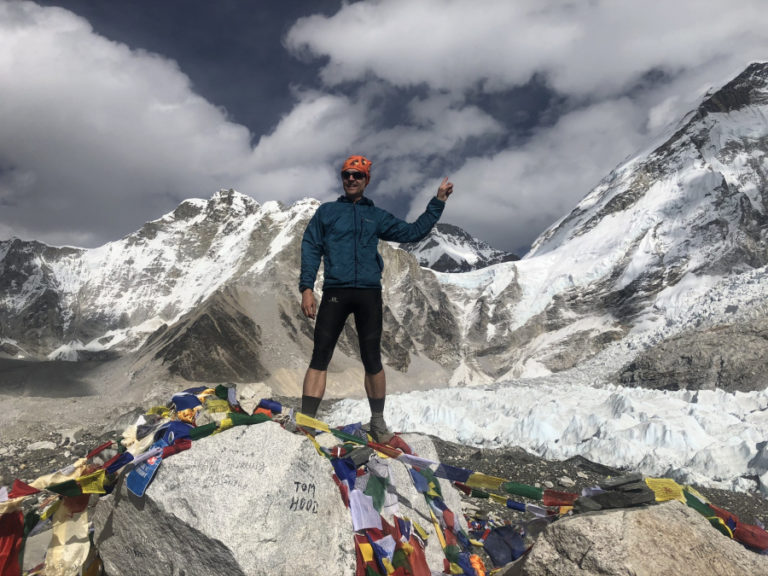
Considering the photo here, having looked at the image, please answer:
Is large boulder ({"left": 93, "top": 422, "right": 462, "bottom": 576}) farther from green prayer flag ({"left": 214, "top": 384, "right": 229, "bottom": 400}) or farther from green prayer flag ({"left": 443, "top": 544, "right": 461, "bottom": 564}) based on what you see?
green prayer flag ({"left": 443, "top": 544, "right": 461, "bottom": 564})

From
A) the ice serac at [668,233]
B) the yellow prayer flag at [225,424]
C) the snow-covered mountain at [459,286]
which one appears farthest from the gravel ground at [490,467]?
the ice serac at [668,233]

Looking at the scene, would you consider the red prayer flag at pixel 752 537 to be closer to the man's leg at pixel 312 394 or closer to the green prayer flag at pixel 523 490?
the green prayer flag at pixel 523 490

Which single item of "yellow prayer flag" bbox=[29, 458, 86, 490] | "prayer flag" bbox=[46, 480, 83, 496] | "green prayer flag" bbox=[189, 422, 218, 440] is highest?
"green prayer flag" bbox=[189, 422, 218, 440]

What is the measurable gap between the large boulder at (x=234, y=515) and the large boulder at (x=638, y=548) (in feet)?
3.96

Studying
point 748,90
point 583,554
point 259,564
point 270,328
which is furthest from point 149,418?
point 748,90

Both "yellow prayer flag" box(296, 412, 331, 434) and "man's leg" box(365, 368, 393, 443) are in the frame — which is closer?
"yellow prayer flag" box(296, 412, 331, 434)

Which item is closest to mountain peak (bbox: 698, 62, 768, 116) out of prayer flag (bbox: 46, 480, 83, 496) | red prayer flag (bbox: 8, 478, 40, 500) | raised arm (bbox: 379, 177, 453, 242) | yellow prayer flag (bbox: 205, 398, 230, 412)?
raised arm (bbox: 379, 177, 453, 242)

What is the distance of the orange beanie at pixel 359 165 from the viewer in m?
4.64

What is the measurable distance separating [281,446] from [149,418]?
4.84 feet

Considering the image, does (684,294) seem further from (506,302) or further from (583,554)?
(583,554)

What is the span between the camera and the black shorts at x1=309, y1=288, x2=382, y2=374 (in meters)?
4.32

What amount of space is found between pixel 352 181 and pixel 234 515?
2989 millimetres

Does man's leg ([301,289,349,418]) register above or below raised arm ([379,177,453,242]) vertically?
below

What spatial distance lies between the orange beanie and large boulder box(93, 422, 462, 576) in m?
2.50
